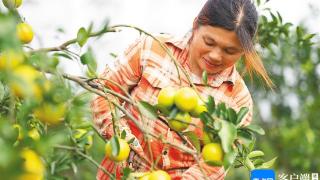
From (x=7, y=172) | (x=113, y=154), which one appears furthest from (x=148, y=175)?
(x=7, y=172)

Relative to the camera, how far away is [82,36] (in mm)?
908

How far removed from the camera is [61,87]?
788 mm

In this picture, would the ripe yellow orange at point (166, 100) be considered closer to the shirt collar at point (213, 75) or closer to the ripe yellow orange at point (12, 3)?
the ripe yellow orange at point (12, 3)

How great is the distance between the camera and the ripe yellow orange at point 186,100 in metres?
0.90

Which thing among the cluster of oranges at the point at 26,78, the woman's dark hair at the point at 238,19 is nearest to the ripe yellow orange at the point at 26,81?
the cluster of oranges at the point at 26,78

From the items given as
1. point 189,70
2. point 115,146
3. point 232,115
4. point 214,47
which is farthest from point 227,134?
point 189,70

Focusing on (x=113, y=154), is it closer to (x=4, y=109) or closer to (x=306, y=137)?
(x=4, y=109)

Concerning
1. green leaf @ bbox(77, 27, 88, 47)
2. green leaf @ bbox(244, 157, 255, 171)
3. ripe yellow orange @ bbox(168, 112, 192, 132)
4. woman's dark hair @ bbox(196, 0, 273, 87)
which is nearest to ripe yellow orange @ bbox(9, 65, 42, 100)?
green leaf @ bbox(77, 27, 88, 47)

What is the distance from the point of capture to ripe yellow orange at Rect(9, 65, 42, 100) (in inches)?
20.9

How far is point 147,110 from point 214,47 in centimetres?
45

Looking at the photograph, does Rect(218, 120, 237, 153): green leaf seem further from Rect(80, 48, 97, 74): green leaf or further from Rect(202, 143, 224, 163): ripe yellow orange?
Rect(80, 48, 97, 74): green leaf

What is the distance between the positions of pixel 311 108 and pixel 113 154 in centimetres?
360

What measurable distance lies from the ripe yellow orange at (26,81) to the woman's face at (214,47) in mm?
579

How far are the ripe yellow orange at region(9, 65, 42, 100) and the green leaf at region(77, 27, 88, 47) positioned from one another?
0.12m
